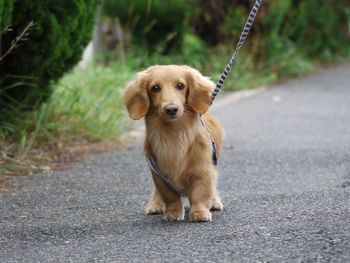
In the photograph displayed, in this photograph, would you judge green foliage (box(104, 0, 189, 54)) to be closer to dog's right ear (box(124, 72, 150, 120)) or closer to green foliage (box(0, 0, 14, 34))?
green foliage (box(0, 0, 14, 34))

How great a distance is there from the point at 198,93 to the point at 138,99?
35 centimetres

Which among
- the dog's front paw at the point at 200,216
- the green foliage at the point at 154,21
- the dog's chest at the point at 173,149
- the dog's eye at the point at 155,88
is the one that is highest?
the dog's eye at the point at 155,88

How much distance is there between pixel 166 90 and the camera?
4.56m

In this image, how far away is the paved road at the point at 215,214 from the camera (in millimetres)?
3928

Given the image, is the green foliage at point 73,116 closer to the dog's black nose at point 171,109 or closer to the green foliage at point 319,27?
the dog's black nose at point 171,109

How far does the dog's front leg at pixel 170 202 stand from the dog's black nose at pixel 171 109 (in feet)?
1.68

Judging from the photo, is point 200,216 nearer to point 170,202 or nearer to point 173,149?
point 170,202

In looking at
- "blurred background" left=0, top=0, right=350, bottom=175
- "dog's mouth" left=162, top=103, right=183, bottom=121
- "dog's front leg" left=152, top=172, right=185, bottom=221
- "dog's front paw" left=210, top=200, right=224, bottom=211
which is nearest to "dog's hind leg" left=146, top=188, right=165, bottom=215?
"dog's front leg" left=152, top=172, right=185, bottom=221

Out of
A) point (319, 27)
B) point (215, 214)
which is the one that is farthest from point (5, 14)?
point (319, 27)

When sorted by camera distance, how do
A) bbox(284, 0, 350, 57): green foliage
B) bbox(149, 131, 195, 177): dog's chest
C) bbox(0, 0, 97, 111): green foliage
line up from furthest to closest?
1. bbox(284, 0, 350, 57): green foliage
2. bbox(0, 0, 97, 111): green foliage
3. bbox(149, 131, 195, 177): dog's chest

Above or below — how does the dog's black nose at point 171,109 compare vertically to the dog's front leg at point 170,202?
above

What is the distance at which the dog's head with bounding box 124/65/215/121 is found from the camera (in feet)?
15.1

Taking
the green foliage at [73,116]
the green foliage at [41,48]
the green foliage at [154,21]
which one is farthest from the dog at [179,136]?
the green foliage at [154,21]

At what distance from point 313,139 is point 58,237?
4.76 metres
